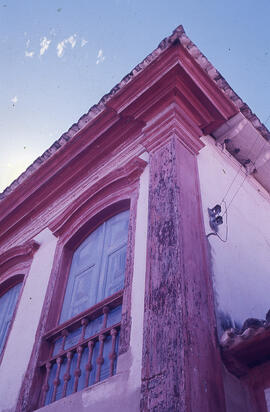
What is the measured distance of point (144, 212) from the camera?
445 centimetres

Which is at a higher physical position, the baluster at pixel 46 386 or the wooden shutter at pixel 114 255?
the wooden shutter at pixel 114 255

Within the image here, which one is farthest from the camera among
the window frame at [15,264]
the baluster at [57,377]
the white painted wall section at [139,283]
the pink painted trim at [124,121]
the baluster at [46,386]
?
the window frame at [15,264]

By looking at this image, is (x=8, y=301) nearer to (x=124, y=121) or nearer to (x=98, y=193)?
(x=98, y=193)

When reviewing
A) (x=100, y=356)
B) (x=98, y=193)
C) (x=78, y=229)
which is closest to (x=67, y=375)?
(x=100, y=356)

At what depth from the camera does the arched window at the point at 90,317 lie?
3854 millimetres

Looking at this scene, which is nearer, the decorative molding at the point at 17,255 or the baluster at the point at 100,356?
the baluster at the point at 100,356

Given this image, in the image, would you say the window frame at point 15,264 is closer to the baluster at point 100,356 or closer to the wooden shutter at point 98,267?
the wooden shutter at point 98,267

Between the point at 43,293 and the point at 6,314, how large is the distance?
3.97 ft

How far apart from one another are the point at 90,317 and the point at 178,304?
1.36 meters

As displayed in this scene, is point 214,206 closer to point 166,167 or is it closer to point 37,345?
point 166,167

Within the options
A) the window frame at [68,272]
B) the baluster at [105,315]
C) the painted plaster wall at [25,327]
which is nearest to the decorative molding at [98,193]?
the window frame at [68,272]

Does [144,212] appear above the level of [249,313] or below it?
above

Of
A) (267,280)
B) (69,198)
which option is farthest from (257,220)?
(69,198)

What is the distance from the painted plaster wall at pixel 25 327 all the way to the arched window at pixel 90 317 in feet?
0.99
